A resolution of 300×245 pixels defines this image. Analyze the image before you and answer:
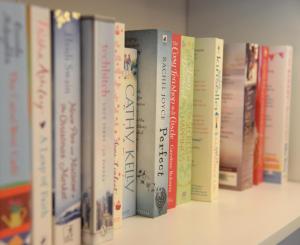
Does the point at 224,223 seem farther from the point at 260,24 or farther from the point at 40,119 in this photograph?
the point at 260,24

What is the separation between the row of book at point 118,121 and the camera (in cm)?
47

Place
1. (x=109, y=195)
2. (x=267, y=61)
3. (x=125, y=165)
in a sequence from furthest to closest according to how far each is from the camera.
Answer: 1. (x=267, y=61)
2. (x=125, y=165)
3. (x=109, y=195)

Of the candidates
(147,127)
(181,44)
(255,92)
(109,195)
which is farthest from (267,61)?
(109,195)

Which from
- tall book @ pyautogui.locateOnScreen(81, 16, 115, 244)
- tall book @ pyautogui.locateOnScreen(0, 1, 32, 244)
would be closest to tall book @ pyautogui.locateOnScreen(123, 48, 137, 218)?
tall book @ pyautogui.locateOnScreen(81, 16, 115, 244)

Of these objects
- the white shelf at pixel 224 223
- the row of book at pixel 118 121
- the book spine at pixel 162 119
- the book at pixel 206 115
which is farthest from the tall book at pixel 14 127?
the book at pixel 206 115

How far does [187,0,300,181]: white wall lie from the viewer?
96cm

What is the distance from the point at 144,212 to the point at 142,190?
0.03 m

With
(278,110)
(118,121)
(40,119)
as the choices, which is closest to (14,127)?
(40,119)

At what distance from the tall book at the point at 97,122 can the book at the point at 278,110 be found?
460mm

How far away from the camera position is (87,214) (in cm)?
55

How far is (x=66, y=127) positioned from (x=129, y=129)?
17cm

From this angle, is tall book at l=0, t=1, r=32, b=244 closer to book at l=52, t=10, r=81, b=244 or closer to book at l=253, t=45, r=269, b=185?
book at l=52, t=10, r=81, b=244

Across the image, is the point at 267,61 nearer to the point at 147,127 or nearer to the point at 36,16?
the point at 147,127

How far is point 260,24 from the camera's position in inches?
39.3
